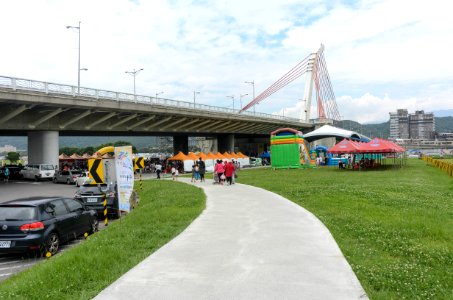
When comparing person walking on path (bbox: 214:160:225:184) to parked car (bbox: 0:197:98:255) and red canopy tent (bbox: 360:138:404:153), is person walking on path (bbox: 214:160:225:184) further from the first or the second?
red canopy tent (bbox: 360:138:404:153)

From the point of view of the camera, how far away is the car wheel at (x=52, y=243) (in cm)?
929

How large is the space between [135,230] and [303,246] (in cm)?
430

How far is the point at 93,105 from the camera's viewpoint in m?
36.5

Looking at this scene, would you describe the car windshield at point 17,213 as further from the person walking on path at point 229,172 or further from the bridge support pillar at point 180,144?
the bridge support pillar at point 180,144

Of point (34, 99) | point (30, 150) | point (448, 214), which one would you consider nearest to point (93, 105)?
point (34, 99)

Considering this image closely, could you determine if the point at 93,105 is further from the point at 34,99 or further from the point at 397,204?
the point at 397,204

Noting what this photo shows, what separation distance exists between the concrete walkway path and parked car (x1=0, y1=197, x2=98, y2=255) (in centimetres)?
318

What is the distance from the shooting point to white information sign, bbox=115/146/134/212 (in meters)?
14.0

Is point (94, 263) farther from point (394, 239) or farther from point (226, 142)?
point (226, 142)

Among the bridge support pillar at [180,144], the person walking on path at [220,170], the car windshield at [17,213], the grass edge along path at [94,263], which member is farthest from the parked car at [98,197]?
the bridge support pillar at [180,144]

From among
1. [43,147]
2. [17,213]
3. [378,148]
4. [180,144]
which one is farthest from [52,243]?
[180,144]

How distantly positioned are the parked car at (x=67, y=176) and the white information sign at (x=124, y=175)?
21.4m

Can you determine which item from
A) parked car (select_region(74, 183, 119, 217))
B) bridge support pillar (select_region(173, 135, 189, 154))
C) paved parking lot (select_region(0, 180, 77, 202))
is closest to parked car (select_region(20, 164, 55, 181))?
paved parking lot (select_region(0, 180, 77, 202))

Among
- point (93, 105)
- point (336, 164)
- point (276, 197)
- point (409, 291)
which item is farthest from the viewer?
point (336, 164)
